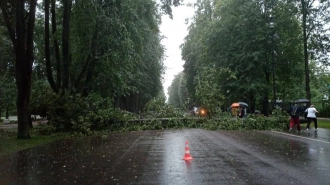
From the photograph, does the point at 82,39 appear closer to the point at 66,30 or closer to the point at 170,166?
the point at 66,30

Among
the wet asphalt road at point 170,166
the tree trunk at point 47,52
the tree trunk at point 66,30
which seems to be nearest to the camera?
the wet asphalt road at point 170,166

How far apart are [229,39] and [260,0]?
530cm

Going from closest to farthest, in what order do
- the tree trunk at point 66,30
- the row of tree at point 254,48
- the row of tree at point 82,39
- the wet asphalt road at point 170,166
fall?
the wet asphalt road at point 170,166
the row of tree at point 82,39
the tree trunk at point 66,30
the row of tree at point 254,48

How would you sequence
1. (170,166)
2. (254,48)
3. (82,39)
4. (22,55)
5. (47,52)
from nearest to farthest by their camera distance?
(170,166)
(22,55)
(47,52)
(82,39)
(254,48)

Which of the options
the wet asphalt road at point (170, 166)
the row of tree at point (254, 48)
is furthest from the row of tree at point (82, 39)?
the row of tree at point (254, 48)

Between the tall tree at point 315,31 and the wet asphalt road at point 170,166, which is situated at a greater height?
the tall tree at point 315,31

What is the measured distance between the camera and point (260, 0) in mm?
35938

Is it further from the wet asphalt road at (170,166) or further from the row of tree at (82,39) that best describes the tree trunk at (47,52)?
the wet asphalt road at (170,166)

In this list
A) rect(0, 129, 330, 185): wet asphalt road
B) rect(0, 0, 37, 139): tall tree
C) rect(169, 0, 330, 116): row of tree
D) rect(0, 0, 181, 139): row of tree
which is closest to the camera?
rect(0, 129, 330, 185): wet asphalt road

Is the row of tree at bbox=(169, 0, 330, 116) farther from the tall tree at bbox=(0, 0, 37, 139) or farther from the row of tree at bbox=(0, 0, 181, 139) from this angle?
the tall tree at bbox=(0, 0, 37, 139)

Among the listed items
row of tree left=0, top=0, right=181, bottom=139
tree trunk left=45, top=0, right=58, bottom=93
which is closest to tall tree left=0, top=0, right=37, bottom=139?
row of tree left=0, top=0, right=181, bottom=139

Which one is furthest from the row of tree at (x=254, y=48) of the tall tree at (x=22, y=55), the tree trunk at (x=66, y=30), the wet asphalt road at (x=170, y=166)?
the wet asphalt road at (x=170, y=166)

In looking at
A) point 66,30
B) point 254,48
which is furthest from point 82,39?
point 254,48

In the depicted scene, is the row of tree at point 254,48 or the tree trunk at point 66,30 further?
the row of tree at point 254,48
